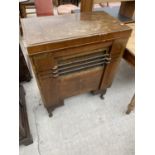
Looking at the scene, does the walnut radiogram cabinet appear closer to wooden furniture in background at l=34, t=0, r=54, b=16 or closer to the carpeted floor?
the carpeted floor

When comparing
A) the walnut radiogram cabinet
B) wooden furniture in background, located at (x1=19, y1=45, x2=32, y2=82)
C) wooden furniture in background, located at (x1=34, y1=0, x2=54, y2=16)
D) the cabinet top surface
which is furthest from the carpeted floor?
wooden furniture in background, located at (x1=34, y1=0, x2=54, y2=16)

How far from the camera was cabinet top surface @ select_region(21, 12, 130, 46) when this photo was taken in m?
0.75

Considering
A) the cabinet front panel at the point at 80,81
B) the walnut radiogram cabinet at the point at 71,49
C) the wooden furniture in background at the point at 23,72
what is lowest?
the wooden furniture in background at the point at 23,72

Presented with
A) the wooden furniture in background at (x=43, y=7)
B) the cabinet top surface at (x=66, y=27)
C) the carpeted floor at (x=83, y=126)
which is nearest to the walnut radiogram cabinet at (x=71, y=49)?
the cabinet top surface at (x=66, y=27)

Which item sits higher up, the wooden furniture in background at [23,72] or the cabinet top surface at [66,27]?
the cabinet top surface at [66,27]

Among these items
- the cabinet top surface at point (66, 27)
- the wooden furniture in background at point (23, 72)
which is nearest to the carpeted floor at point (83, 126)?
the wooden furniture in background at point (23, 72)

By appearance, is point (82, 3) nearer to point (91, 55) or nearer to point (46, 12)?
point (91, 55)

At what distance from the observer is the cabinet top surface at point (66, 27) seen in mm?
746

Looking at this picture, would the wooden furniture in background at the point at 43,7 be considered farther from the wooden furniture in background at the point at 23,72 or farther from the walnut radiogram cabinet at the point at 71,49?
the walnut radiogram cabinet at the point at 71,49

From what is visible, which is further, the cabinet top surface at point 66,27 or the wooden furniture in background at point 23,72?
the wooden furniture in background at point 23,72

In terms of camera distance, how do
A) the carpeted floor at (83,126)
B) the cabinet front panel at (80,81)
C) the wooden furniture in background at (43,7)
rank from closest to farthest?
1. the cabinet front panel at (80,81)
2. the carpeted floor at (83,126)
3. the wooden furniture in background at (43,7)

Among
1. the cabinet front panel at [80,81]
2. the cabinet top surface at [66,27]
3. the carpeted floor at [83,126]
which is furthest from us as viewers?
A: the carpeted floor at [83,126]
